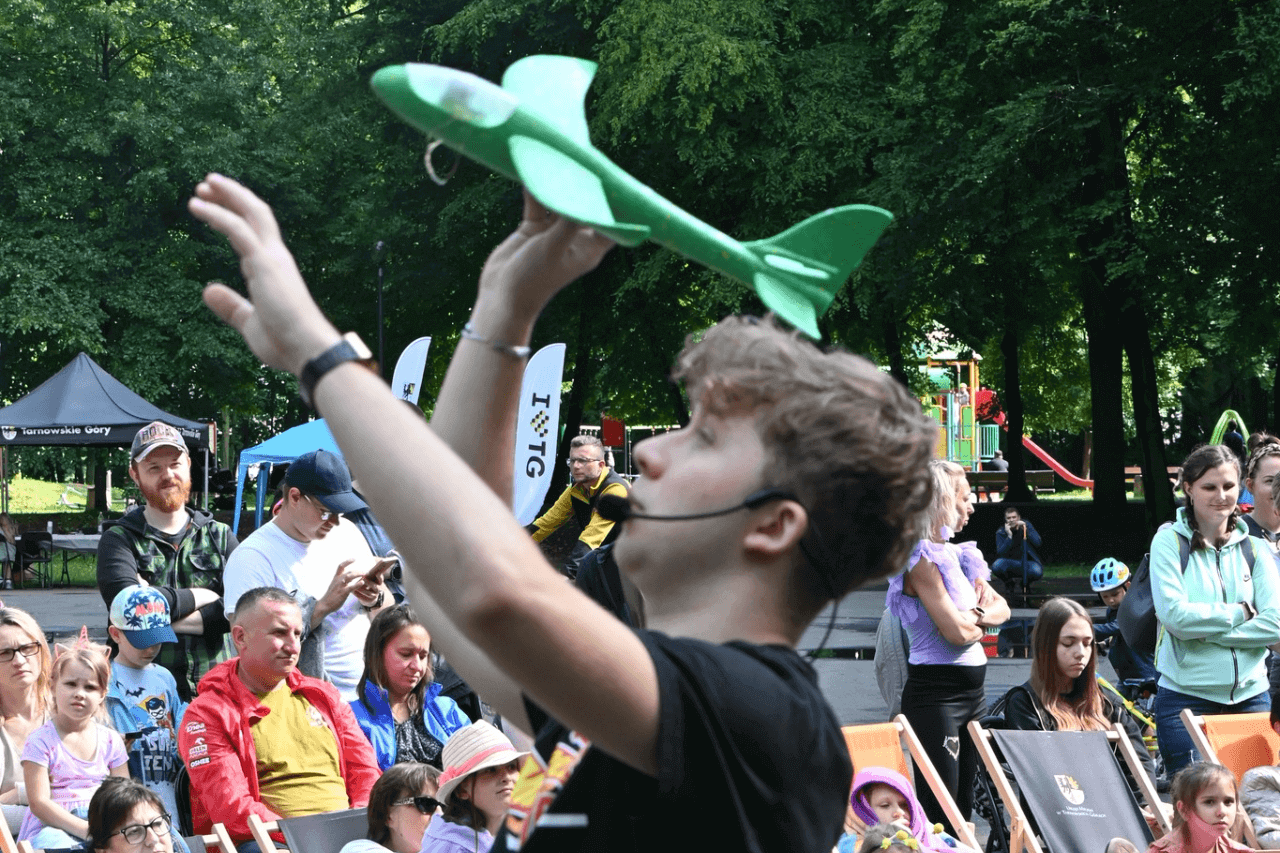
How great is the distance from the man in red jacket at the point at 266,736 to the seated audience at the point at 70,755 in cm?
52

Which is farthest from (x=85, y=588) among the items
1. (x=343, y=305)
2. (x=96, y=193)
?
(x=96, y=193)

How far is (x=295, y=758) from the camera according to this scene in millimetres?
5449

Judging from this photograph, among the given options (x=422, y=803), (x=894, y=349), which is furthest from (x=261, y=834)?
(x=894, y=349)

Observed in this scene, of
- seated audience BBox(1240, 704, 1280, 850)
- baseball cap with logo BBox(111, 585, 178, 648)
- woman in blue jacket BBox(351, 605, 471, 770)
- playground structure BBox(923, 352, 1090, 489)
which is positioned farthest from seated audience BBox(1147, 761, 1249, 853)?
playground structure BBox(923, 352, 1090, 489)

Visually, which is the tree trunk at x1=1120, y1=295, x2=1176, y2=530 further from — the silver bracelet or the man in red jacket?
the silver bracelet

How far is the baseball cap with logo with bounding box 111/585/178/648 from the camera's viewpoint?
592cm

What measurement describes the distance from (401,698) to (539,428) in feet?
9.20

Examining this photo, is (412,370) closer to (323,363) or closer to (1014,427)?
(323,363)

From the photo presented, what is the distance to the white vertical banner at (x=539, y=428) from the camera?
27.2ft

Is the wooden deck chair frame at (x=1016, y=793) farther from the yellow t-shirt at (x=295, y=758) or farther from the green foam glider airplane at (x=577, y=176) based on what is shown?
the green foam glider airplane at (x=577, y=176)

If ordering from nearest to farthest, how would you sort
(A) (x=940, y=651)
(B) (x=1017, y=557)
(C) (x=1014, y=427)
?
(A) (x=940, y=651) → (B) (x=1017, y=557) → (C) (x=1014, y=427)

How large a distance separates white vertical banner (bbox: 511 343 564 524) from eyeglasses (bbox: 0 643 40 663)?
8.92 feet

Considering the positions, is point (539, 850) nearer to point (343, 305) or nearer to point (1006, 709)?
point (1006, 709)

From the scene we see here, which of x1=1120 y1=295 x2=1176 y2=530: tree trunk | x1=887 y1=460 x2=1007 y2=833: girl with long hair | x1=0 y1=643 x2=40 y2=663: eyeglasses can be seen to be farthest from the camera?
x1=1120 y1=295 x2=1176 y2=530: tree trunk
